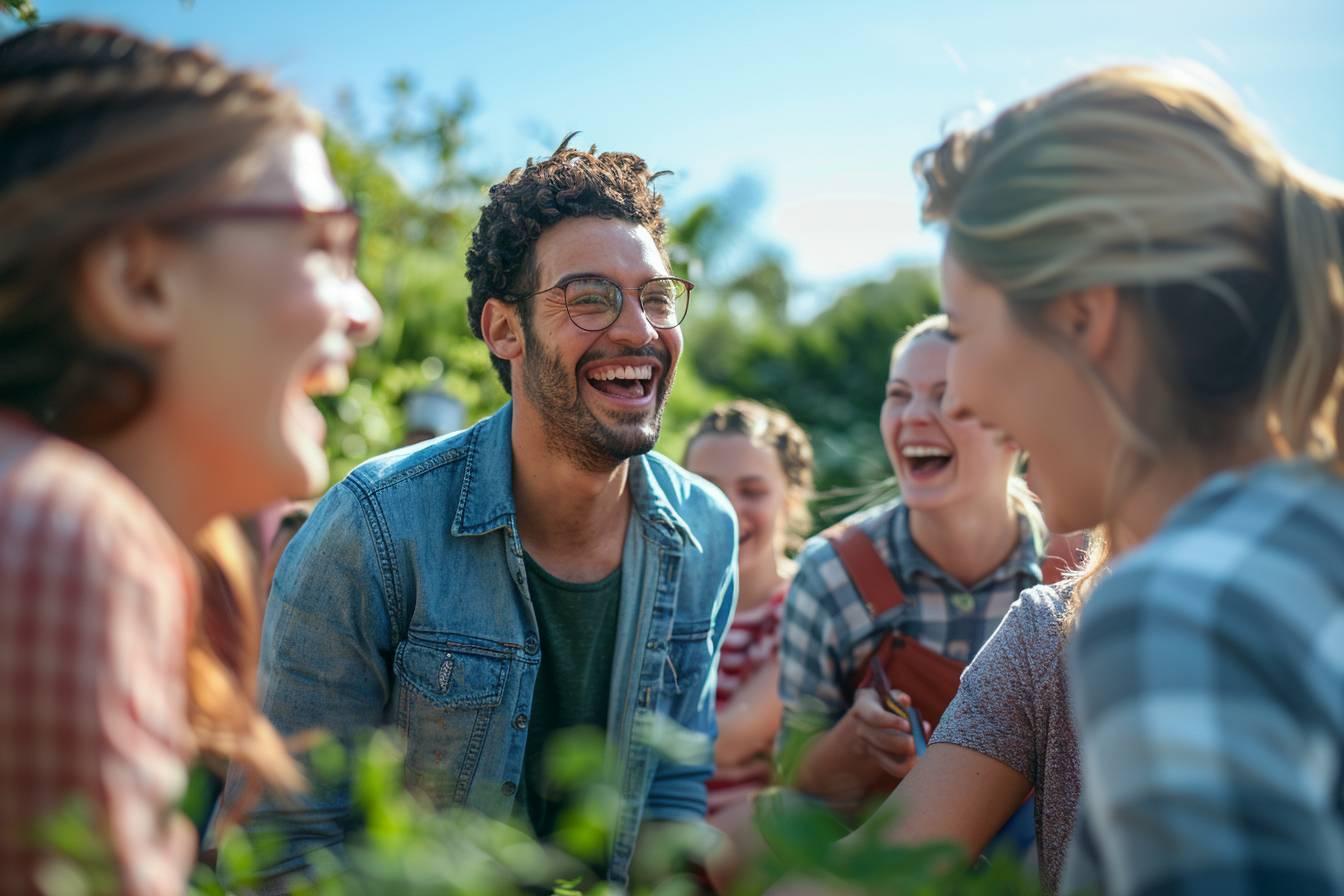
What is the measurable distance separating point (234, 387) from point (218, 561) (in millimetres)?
418

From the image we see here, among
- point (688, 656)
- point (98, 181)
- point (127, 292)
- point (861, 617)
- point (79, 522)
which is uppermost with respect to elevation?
point (98, 181)

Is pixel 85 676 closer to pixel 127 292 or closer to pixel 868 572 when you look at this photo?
pixel 127 292

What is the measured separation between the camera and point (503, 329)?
3664 millimetres

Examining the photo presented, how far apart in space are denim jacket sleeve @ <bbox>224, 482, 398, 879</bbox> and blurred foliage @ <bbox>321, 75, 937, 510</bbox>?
199 centimetres

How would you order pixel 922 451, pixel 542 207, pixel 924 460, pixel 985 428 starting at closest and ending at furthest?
pixel 985 428 < pixel 542 207 < pixel 922 451 < pixel 924 460

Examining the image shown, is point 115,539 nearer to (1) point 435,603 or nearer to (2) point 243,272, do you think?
(2) point 243,272

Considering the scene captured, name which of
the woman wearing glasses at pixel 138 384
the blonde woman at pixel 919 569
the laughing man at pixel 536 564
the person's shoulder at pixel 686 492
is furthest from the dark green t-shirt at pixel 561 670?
the woman wearing glasses at pixel 138 384

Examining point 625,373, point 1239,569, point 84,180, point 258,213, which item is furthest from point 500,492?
point 1239,569

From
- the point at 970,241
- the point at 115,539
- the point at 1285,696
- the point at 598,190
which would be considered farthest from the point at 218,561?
the point at 598,190

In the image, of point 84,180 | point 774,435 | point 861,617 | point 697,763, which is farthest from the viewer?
point 774,435

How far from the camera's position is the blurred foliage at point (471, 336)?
29.7ft

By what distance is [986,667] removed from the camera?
232 centimetres

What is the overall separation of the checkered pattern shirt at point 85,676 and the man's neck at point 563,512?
2.07 m

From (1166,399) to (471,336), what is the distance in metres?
5.21
